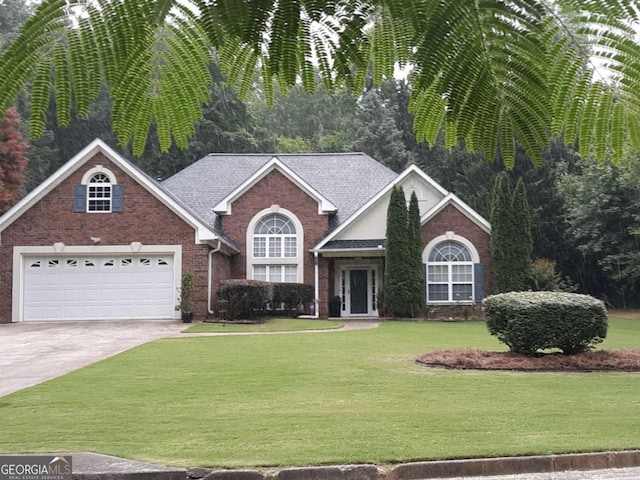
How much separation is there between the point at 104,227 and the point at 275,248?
6.94 metres

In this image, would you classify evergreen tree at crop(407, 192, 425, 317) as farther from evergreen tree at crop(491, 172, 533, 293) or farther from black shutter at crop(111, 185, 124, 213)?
black shutter at crop(111, 185, 124, 213)

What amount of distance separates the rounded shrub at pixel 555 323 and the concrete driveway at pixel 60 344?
8.37m

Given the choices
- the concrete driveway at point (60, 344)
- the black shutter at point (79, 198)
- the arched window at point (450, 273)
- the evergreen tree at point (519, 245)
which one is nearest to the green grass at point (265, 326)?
the concrete driveway at point (60, 344)

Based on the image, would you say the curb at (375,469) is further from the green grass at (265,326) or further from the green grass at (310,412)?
the green grass at (265,326)

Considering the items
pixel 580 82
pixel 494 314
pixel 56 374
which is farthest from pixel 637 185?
pixel 580 82

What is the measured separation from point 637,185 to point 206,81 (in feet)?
105

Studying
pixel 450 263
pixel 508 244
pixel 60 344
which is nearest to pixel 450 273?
pixel 450 263

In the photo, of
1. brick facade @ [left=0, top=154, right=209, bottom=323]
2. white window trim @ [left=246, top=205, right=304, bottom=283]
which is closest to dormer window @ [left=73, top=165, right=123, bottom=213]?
brick facade @ [left=0, top=154, right=209, bottom=323]

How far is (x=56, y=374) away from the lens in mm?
11867

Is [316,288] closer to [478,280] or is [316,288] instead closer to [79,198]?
[478,280]

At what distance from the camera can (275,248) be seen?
27.6m

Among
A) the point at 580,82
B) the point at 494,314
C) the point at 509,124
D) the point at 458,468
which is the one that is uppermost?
the point at 580,82

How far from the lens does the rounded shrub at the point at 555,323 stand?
13023 millimetres

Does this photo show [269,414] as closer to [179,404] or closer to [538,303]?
[179,404]
